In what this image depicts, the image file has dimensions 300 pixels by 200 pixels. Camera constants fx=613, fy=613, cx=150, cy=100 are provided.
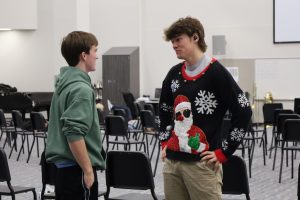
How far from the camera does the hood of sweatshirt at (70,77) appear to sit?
10.6ft

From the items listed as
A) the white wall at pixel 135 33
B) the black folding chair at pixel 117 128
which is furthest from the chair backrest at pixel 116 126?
the white wall at pixel 135 33

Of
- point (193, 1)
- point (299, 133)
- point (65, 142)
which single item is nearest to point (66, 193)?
point (65, 142)

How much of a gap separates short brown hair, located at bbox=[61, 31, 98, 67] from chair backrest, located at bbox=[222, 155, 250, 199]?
1590 millimetres

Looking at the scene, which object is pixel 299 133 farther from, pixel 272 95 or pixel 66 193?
pixel 272 95

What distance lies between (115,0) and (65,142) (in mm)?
15472

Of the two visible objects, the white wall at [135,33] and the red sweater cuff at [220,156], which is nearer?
the red sweater cuff at [220,156]

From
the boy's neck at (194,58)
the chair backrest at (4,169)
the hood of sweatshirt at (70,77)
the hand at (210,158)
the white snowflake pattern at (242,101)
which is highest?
the boy's neck at (194,58)

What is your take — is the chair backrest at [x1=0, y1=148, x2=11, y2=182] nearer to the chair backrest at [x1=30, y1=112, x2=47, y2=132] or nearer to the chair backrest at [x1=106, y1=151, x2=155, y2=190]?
the chair backrest at [x1=106, y1=151, x2=155, y2=190]

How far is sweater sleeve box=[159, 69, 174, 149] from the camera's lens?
10.7ft

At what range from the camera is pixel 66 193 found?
3266 mm

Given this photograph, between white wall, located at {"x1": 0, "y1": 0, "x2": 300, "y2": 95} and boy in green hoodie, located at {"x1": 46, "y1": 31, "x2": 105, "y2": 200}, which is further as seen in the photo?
white wall, located at {"x1": 0, "y1": 0, "x2": 300, "y2": 95}

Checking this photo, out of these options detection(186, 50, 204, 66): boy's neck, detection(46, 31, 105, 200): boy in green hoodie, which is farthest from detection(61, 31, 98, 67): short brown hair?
detection(186, 50, 204, 66): boy's neck

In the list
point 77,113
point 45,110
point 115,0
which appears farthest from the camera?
point 115,0

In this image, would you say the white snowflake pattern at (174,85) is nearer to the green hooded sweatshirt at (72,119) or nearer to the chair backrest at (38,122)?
the green hooded sweatshirt at (72,119)
